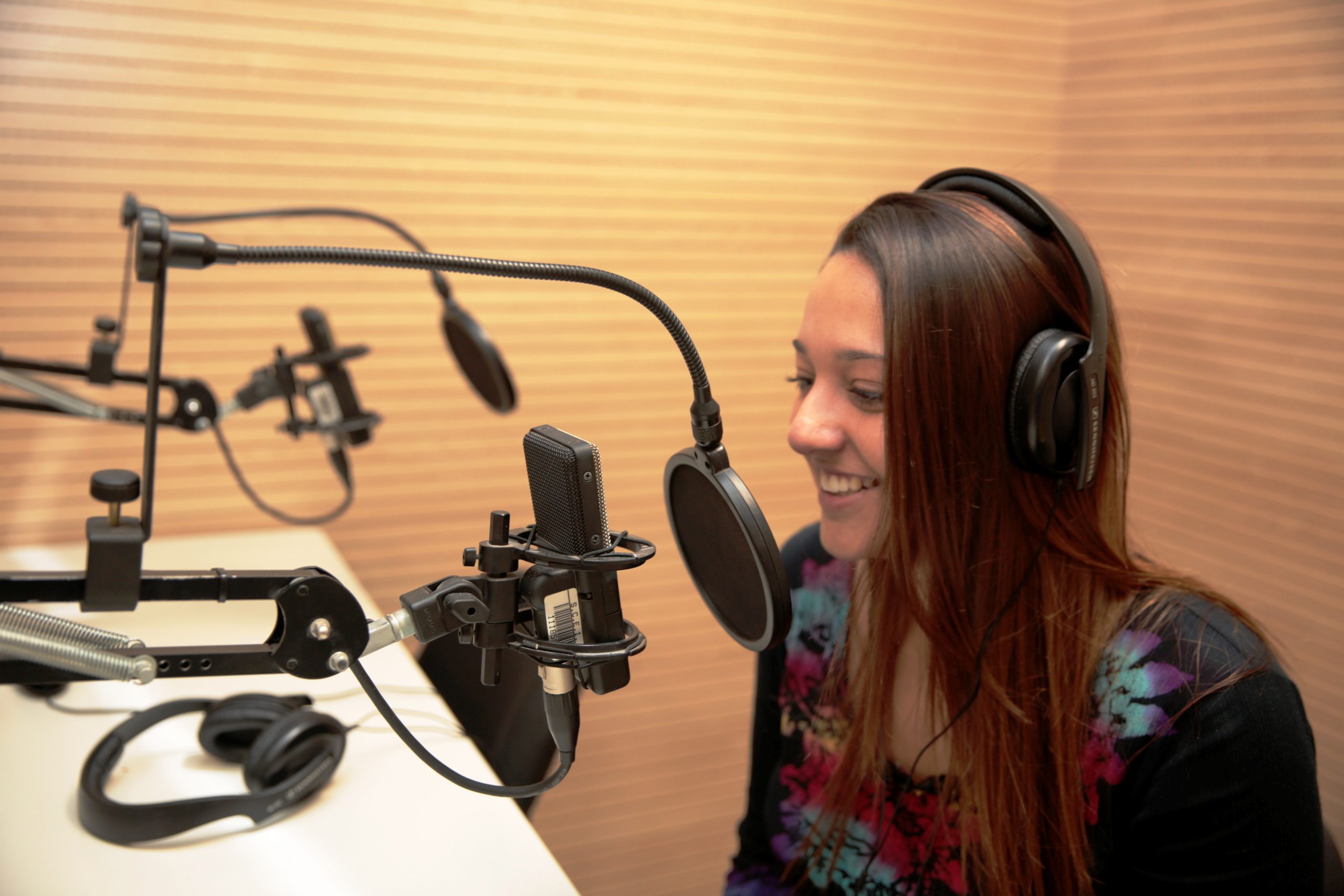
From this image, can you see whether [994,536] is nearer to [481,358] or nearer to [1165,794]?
[1165,794]

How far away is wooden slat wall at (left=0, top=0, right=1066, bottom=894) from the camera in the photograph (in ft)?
5.08

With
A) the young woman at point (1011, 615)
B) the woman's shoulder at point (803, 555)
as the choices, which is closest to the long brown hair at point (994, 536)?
the young woman at point (1011, 615)

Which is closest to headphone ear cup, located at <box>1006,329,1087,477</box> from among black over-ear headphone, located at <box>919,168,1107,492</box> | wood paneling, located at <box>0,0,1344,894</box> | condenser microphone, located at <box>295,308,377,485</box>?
black over-ear headphone, located at <box>919,168,1107,492</box>

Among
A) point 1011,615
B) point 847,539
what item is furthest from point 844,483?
point 1011,615

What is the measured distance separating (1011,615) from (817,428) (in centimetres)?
28

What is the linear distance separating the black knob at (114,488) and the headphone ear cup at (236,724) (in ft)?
1.87

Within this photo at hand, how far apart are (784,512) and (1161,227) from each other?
1008mm

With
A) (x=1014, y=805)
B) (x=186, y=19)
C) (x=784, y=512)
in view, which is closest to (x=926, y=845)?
(x=1014, y=805)

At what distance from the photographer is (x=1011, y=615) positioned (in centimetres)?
97

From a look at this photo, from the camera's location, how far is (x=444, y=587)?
0.57 meters

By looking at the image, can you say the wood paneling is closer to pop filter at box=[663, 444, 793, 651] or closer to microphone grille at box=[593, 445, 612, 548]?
pop filter at box=[663, 444, 793, 651]

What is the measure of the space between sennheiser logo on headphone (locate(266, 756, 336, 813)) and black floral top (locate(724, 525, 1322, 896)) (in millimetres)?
504

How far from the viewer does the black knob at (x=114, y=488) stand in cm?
52

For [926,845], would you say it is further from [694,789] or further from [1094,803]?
[694,789]
